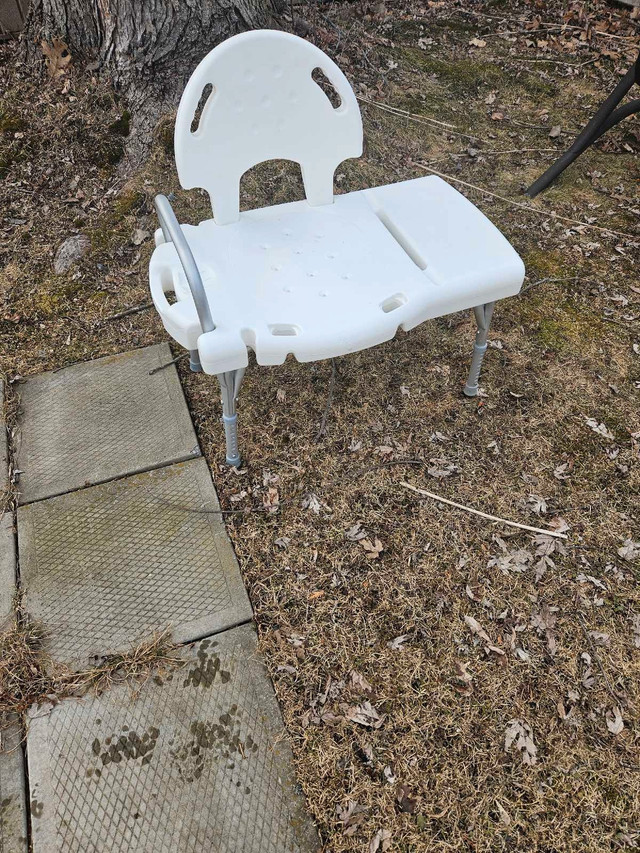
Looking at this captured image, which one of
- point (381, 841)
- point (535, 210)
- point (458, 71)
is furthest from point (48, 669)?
point (458, 71)

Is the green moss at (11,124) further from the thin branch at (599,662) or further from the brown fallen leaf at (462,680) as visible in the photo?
the thin branch at (599,662)

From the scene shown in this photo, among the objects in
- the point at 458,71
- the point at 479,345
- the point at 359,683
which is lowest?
the point at 359,683

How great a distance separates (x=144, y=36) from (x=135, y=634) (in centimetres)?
364

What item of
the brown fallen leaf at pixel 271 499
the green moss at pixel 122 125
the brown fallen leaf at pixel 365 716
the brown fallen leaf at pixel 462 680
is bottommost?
the brown fallen leaf at pixel 462 680

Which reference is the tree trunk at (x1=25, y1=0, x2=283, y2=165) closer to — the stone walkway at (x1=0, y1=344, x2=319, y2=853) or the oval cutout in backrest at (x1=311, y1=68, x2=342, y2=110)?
the oval cutout in backrest at (x1=311, y1=68, x2=342, y2=110)

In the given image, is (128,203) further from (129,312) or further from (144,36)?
(144,36)

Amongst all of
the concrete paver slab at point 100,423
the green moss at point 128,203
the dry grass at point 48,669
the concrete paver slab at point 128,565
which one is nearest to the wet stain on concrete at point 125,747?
the dry grass at point 48,669

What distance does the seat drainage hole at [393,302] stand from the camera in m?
2.31

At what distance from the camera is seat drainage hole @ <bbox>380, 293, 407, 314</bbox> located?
2.31 m

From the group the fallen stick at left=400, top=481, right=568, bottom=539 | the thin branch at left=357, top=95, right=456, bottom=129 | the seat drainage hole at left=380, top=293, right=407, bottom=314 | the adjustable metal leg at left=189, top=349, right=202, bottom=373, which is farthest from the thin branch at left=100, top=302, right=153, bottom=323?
the thin branch at left=357, top=95, right=456, bottom=129

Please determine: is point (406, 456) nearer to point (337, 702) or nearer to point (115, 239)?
point (337, 702)

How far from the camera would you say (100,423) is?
115 inches

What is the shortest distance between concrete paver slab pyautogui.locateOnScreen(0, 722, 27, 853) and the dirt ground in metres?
0.87

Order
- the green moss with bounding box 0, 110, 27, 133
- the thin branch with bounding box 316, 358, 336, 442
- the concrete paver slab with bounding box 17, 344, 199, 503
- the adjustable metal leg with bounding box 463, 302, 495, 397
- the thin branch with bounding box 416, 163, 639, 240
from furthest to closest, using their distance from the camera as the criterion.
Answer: the green moss with bounding box 0, 110, 27, 133 → the thin branch with bounding box 416, 163, 639, 240 → the thin branch with bounding box 316, 358, 336, 442 → the concrete paver slab with bounding box 17, 344, 199, 503 → the adjustable metal leg with bounding box 463, 302, 495, 397
